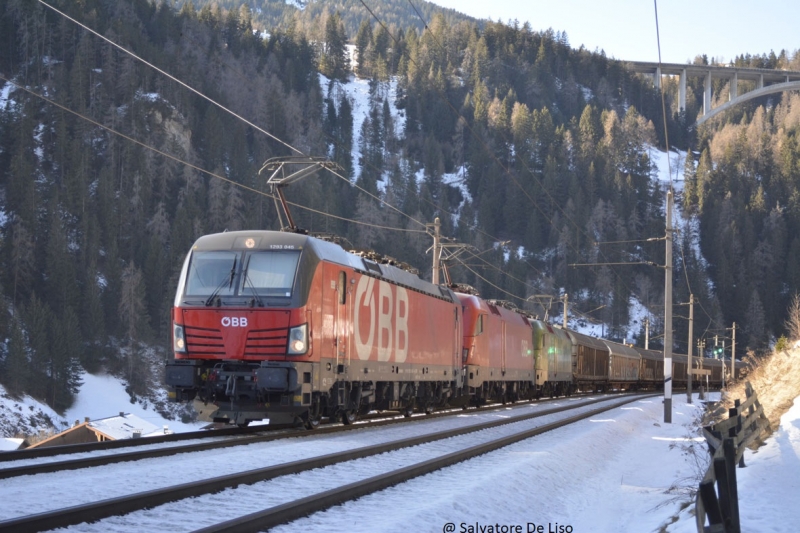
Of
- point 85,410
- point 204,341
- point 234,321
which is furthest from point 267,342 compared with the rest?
point 85,410

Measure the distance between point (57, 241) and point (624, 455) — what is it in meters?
68.7

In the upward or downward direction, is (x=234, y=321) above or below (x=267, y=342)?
above

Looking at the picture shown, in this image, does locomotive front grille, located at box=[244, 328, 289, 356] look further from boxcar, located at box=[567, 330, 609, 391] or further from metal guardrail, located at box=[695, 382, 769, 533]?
boxcar, located at box=[567, 330, 609, 391]

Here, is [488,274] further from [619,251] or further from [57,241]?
[57,241]

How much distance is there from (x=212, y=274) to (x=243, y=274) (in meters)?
0.64

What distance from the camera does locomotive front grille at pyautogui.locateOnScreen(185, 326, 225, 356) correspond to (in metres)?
15.6

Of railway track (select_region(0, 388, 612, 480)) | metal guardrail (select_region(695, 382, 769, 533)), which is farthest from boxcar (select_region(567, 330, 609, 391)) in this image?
metal guardrail (select_region(695, 382, 769, 533))

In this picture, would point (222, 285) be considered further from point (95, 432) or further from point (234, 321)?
point (95, 432)

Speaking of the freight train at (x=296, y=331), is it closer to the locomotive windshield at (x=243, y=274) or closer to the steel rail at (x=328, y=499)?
the locomotive windshield at (x=243, y=274)

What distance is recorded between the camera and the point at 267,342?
15453 millimetres

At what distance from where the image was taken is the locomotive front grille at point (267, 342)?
15430 millimetres

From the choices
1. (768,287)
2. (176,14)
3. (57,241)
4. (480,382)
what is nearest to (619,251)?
(768,287)

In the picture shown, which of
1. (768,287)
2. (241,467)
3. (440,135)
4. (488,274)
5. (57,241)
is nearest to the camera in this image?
(241,467)

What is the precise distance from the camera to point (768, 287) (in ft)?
510
